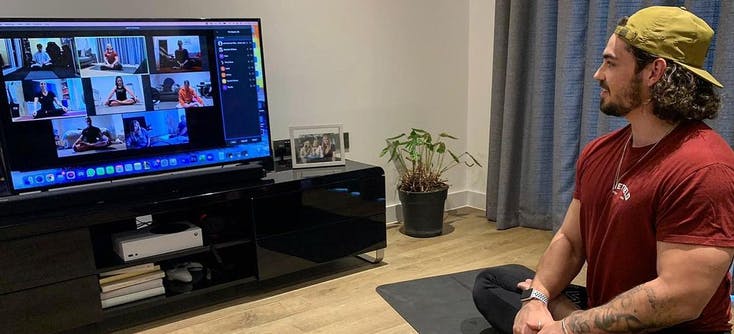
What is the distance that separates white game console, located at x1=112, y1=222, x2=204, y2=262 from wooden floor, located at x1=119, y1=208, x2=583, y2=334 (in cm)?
32

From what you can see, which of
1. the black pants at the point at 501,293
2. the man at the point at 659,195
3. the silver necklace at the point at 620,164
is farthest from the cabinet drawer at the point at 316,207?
the silver necklace at the point at 620,164

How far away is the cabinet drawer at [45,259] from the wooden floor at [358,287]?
15.5 inches

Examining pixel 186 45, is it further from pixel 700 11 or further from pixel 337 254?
pixel 700 11

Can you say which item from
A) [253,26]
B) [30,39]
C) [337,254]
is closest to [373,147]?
[337,254]

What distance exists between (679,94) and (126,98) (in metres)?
2.00

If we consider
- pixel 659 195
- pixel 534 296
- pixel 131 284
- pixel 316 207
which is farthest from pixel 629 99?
pixel 131 284

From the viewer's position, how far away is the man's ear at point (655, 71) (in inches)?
52.7

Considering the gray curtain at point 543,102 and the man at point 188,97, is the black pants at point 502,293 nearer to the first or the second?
the gray curtain at point 543,102

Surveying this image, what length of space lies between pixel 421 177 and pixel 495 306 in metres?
1.41

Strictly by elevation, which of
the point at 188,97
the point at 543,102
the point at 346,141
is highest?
the point at 188,97

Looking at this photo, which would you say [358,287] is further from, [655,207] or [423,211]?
[655,207]

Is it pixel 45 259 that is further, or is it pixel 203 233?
pixel 203 233

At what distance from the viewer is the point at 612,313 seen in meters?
1.35

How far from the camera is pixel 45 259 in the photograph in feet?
6.74
